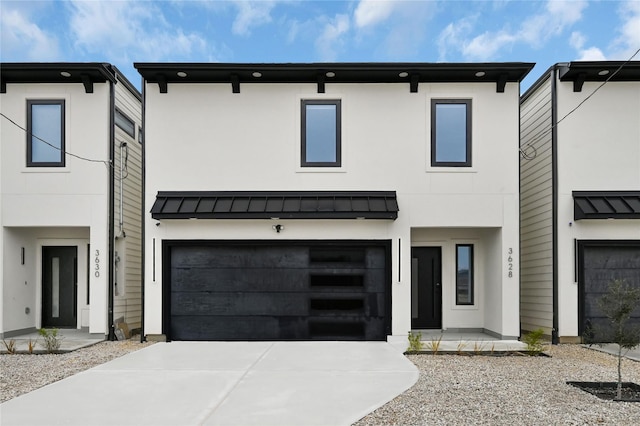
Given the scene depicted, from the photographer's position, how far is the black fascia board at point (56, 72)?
10.1 m

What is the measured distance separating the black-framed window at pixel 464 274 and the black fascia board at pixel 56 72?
8.54 m

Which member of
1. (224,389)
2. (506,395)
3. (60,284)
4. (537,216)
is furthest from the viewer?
(60,284)

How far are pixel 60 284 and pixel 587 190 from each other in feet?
39.0

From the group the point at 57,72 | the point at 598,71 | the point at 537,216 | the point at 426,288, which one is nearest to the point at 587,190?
the point at 537,216

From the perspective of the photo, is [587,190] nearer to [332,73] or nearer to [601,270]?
[601,270]

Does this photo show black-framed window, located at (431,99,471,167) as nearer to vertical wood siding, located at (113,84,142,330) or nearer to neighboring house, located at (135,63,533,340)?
neighboring house, located at (135,63,533,340)

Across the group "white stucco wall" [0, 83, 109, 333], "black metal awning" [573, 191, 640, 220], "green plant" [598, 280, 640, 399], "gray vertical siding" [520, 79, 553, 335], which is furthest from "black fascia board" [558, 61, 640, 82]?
"white stucco wall" [0, 83, 109, 333]

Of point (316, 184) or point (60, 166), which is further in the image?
point (60, 166)

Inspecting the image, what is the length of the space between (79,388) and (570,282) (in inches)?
355

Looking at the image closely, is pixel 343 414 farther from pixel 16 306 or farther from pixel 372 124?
pixel 16 306

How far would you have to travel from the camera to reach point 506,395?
5.98 m

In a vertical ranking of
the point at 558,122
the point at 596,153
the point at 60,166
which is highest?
the point at 558,122

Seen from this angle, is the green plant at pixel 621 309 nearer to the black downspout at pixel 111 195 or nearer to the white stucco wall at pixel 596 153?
the white stucco wall at pixel 596 153

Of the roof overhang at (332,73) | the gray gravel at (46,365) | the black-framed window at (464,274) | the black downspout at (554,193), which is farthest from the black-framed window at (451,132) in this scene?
the gray gravel at (46,365)
